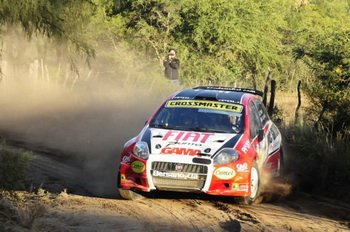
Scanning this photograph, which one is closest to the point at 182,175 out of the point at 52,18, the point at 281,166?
the point at 281,166

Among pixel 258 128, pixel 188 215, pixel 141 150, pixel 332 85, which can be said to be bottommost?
pixel 188 215

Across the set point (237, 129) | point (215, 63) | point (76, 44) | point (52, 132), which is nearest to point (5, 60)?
point (52, 132)

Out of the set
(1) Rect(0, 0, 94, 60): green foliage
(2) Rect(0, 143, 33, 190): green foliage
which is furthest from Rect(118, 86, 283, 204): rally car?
(1) Rect(0, 0, 94, 60): green foliage

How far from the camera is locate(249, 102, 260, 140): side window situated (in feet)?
30.8

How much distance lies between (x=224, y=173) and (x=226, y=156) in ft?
0.79

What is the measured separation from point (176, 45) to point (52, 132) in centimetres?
1469

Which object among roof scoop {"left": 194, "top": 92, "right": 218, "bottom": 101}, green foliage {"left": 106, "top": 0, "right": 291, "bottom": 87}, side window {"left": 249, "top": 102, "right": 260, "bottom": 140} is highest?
green foliage {"left": 106, "top": 0, "right": 291, "bottom": 87}

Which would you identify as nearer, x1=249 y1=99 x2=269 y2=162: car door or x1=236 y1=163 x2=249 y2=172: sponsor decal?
x1=236 y1=163 x2=249 y2=172: sponsor decal

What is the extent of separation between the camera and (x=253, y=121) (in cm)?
973

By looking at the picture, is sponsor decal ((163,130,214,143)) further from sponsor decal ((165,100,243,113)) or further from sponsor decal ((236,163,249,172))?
sponsor decal ((165,100,243,113))

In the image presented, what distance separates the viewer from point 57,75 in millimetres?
22188

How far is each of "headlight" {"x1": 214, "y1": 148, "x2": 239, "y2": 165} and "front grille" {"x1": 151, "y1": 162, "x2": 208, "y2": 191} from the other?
210 mm

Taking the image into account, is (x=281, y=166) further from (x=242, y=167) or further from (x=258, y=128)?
(x=242, y=167)

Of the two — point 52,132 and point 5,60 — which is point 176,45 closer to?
point 5,60
